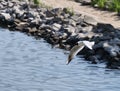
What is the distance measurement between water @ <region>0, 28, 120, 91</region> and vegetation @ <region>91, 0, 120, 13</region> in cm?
508

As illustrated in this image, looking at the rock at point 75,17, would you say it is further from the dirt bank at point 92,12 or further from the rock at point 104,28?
the rock at point 104,28

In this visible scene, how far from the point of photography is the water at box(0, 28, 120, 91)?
14141 millimetres

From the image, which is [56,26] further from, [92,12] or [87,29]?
[92,12]

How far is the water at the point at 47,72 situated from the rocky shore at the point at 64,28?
737mm

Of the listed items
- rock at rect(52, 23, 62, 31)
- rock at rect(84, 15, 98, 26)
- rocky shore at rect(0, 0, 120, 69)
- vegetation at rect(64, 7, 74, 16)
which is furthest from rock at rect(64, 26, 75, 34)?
vegetation at rect(64, 7, 74, 16)

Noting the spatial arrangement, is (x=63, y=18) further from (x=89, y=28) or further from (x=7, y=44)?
(x=7, y=44)

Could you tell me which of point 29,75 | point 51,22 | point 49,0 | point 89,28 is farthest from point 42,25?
point 29,75

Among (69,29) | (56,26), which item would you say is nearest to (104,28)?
(69,29)

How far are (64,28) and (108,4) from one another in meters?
3.70

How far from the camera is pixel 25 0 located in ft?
92.1

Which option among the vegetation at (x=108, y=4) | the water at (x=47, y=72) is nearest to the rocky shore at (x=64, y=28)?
the water at (x=47, y=72)

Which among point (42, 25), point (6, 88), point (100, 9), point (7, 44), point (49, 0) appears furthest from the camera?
point (49, 0)

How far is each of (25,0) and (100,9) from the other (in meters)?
5.41

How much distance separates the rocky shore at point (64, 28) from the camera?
17484mm
